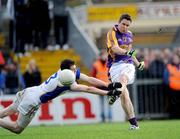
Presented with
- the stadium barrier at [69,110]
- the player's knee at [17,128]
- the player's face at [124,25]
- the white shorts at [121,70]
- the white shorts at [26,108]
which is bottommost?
the stadium barrier at [69,110]

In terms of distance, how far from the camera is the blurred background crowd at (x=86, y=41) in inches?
892

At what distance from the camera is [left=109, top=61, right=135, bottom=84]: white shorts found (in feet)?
51.8

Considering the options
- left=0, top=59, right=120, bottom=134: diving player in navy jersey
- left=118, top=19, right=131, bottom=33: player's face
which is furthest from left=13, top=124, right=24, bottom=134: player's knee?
left=118, top=19, right=131, bottom=33: player's face

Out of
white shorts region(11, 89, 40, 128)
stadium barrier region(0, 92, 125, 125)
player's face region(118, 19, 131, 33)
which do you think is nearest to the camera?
white shorts region(11, 89, 40, 128)

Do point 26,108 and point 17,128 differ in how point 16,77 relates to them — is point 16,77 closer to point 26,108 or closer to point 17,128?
point 17,128

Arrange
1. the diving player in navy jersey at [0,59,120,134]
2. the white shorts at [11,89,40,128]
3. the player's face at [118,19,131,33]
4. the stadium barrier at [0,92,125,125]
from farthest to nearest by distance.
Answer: the stadium barrier at [0,92,125,125] → the player's face at [118,19,131,33] → the white shorts at [11,89,40,128] → the diving player in navy jersey at [0,59,120,134]

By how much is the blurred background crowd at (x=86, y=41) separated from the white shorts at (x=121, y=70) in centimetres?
603

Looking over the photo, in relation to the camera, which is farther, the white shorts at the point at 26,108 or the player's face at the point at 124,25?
the player's face at the point at 124,25

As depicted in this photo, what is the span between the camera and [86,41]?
2595 centimetres

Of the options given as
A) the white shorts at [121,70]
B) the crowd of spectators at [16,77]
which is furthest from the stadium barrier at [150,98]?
the white shorts at [121,70]

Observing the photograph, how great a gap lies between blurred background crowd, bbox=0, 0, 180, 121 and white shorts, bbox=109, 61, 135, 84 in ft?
19.8

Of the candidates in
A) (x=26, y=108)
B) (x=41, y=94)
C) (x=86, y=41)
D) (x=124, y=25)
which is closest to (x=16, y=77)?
(x=86, y=41)

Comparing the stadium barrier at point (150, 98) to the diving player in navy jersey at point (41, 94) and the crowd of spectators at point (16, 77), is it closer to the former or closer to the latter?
the crowd of spectators at point (16, 77)

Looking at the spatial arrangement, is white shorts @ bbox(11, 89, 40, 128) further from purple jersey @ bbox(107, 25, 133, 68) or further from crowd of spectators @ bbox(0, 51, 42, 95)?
crowd of spectators @ bbox(0, 51, 42, 95)
